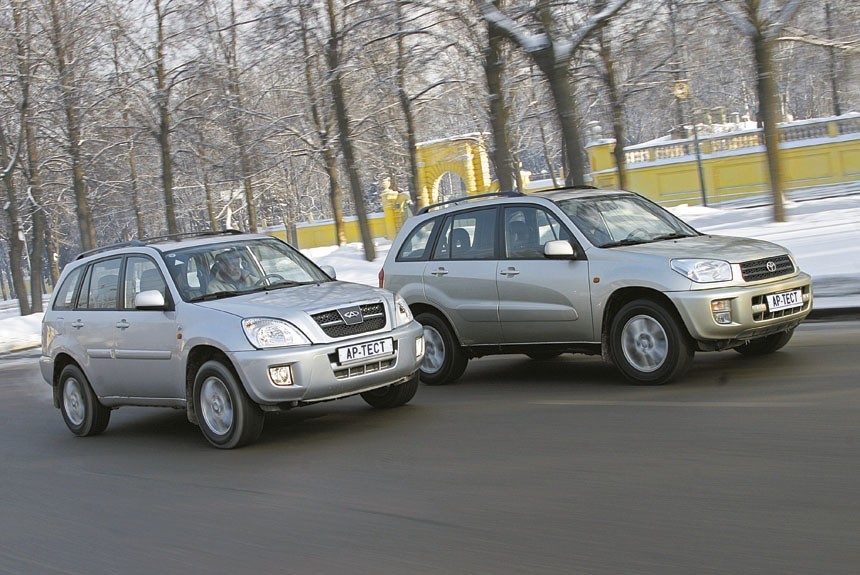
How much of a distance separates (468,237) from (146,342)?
3.23m

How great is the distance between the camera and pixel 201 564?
5.09 meters

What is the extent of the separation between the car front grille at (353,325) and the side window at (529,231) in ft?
5.96

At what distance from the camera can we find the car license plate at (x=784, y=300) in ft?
27.2

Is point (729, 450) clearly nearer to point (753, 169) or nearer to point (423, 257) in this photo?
point (423, 257)

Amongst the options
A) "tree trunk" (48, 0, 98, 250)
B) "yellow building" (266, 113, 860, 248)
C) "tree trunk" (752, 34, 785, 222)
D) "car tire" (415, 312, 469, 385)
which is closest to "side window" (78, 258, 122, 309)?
"car tire" (415, 312, 469, 385)

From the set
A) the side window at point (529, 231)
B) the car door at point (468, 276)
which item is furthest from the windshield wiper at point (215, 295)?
the side window at point (529, 231)

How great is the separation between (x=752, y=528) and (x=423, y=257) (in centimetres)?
603

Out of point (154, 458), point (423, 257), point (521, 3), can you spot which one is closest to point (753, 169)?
point (521, 3)

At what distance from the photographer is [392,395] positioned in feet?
29.3

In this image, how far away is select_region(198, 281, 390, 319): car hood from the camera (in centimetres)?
777

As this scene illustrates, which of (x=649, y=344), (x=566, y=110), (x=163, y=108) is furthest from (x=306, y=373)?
(x=163, y=108)

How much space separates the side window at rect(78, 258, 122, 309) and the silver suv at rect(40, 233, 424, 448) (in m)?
0.01

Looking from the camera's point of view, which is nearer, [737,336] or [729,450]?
[729,450]

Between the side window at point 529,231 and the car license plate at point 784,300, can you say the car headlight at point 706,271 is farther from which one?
the side window at point 529,231
